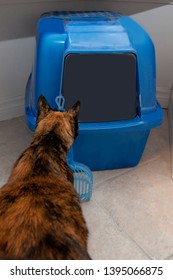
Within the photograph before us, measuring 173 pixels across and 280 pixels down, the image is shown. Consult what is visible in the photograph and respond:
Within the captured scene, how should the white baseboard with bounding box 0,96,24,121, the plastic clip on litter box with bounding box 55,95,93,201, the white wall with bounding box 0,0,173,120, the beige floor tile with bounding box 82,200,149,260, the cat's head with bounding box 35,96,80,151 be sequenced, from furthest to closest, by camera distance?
the white baseboard with bounding box 0,96,24,121 < the white wall with bounding box 0,0,173,120 < the plastic clip on litter box with bounding box 55,95,93,201 < the beige floor tile with bounding box 82,200,149,260 < the cat's head with bounding box 35,96,80,151

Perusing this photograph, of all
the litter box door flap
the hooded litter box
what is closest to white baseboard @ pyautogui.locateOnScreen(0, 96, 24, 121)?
the hooded litter box

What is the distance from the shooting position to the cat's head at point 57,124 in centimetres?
93

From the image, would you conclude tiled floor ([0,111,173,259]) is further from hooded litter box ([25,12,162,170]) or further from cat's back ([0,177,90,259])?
cat's back ([0,177,90,259])

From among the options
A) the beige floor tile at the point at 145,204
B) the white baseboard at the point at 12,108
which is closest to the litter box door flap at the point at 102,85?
the beige floor tile at the point at 145,204

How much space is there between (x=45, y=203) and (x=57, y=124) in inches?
12.2

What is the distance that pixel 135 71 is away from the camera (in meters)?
1.15

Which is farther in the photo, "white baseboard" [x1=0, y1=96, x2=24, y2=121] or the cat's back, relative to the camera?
"white baseboard" [x1=0, y1=96, x2=24, y2=121]

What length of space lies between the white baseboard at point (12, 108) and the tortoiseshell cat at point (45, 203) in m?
0.74

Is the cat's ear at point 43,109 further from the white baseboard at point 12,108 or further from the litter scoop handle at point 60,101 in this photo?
the white baseboard at point 12,108

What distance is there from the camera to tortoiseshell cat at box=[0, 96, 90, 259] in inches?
23.8

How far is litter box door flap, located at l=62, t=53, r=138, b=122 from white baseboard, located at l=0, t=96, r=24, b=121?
60 centimetres

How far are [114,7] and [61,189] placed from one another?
1.18 m
